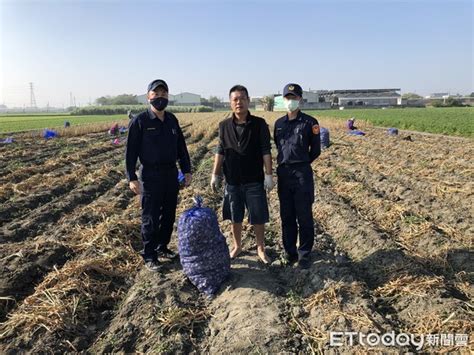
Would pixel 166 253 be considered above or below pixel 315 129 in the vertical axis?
below

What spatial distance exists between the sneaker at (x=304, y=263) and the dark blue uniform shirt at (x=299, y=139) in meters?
1.09

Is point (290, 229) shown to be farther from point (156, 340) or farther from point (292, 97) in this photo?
point (156, 340)

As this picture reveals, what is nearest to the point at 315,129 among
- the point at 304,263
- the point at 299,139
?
the point at 299,139

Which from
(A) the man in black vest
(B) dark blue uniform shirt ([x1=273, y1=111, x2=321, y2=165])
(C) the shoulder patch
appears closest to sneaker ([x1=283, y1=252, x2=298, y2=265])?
(A) the man in black vest

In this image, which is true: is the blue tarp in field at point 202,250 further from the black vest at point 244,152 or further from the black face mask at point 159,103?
the black face mask at point 159,103

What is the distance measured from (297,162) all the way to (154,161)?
1555 millimetres

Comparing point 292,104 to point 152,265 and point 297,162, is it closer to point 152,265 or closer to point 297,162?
point 297,162

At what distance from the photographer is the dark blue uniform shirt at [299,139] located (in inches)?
159

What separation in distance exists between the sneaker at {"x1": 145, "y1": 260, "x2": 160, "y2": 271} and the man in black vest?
102 cm

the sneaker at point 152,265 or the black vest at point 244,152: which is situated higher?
the black vest at point 244,152

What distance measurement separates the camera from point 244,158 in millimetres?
4023

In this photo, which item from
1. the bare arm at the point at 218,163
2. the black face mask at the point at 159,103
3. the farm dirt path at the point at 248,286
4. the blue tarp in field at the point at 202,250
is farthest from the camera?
the bare arm at the point at 218,163

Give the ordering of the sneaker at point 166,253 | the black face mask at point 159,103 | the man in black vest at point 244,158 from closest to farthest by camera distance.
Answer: the man in black vest at point 244,158
the black face mask at point 159,103
the sneaker at point 166,253

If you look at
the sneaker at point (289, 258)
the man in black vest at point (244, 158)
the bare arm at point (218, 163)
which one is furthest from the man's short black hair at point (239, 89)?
the sneaker at point (289, 258)
